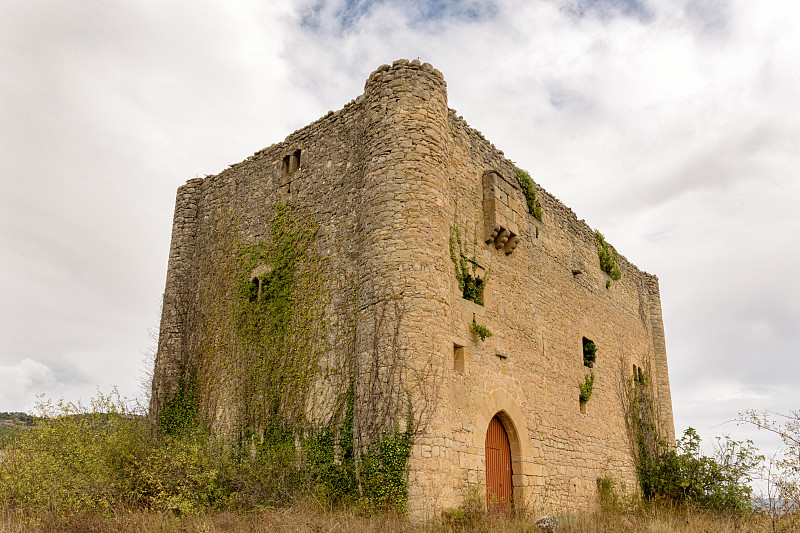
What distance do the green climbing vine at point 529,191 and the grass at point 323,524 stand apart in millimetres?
6862

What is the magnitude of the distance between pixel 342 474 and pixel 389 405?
1420mm

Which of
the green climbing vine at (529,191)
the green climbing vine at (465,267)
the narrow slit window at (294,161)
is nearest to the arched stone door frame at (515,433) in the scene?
the green climbing vine at (465,267)

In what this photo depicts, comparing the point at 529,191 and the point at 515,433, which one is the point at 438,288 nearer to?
the point at 515,433

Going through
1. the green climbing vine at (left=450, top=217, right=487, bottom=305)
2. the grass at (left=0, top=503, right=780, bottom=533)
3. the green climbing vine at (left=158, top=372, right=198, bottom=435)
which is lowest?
the grass at (left=0, top=503, right=780, bottom=533)

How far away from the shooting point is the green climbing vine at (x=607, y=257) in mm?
17797

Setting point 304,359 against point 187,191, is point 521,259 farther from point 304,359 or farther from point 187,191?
point 187,191

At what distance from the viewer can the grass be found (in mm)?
8172

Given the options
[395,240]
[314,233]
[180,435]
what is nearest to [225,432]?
[180,435]

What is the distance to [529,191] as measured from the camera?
14.5 metres

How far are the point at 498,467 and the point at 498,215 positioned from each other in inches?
186

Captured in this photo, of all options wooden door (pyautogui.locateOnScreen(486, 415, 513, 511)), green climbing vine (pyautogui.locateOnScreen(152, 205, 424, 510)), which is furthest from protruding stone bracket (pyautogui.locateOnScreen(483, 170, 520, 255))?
wooden door (pyautogui.locateOnScreen(486, 415, 513, 511))

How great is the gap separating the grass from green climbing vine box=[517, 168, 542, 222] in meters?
6.86

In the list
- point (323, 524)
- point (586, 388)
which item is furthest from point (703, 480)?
point (323, 524)

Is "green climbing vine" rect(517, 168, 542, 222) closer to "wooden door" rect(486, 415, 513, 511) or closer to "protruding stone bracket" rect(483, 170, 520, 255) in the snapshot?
"protruding stone bracket" rect(483, 170, 520, 255)
